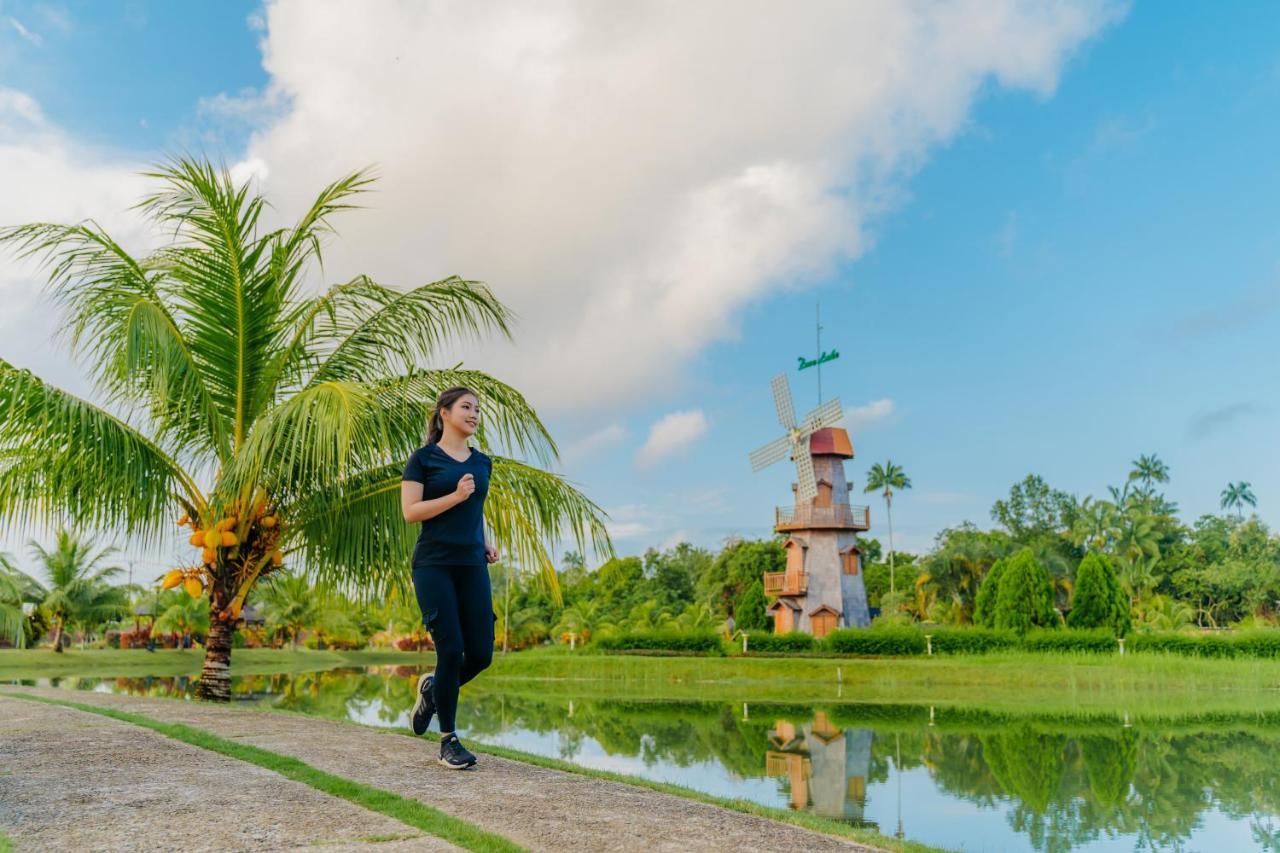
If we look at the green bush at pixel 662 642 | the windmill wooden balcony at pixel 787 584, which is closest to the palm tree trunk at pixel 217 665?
the green bush at pixel 662 642

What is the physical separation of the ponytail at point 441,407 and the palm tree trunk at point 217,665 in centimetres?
538

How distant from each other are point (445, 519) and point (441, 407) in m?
0.59

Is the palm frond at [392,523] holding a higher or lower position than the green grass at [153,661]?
higher

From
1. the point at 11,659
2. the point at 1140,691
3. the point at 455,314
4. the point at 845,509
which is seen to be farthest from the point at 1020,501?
the point at 455,314

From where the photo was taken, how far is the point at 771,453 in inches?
1473

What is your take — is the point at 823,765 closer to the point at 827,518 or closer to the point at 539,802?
the point at 539,802

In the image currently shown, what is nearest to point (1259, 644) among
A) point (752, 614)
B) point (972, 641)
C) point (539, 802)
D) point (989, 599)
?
point (972, 641)

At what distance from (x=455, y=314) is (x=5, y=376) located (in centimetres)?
391

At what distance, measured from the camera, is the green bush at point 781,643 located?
2977 centimetres

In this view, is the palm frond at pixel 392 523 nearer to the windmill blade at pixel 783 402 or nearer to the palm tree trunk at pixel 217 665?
the palm tree trunk at pixel 217 665

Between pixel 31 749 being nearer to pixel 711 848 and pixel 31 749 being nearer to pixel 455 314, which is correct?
pixel 711 848

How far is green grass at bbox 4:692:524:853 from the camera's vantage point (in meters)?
3.56

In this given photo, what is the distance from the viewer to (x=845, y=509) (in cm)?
3434

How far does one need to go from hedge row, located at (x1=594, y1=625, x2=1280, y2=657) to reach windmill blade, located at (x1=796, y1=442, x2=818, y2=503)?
19.4ft
